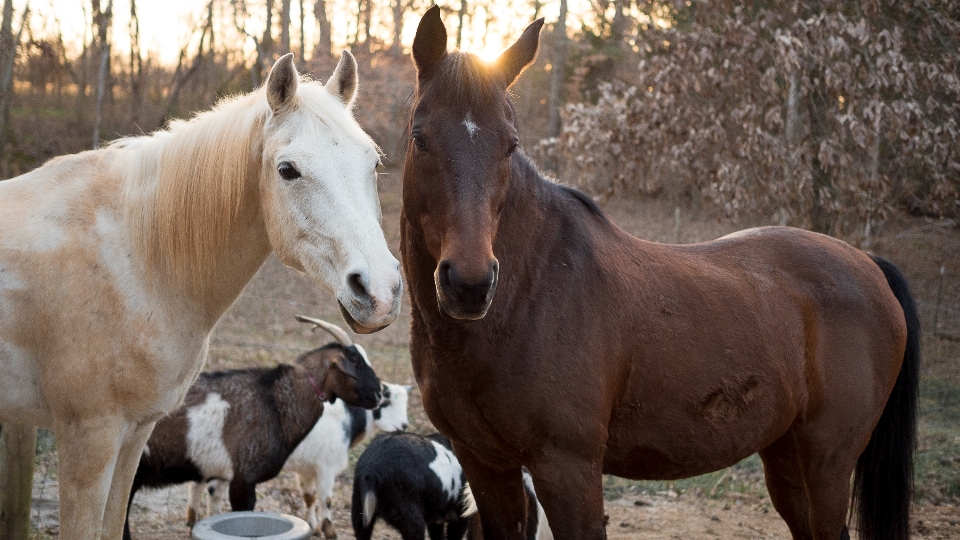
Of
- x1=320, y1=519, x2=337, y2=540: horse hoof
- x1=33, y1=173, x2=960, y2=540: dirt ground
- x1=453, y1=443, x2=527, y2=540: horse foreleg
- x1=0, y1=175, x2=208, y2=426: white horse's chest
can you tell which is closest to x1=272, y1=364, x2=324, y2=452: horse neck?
x1=320, y1=519, x2=337, y2=540: horse hoof

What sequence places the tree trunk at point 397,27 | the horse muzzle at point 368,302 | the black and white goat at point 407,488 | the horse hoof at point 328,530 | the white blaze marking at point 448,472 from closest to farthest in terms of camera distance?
the horse muzzle at point 368,302, the black and white goat at point 407,488, the white blaze marking at point 448,472, the horse hoof at point 328,530, the tree trunk at point 397,27

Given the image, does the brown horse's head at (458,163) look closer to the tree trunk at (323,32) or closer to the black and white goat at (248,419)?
the black and white goat at (248,419)

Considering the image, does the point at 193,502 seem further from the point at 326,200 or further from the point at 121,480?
the point at 326,200

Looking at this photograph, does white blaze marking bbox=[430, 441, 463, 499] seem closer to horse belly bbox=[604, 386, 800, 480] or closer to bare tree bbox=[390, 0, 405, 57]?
horse belly bbox=[604, 386, 800, 480]

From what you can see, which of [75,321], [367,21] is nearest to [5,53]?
[75,321]

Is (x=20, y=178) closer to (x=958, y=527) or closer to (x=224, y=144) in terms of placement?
(x=224, y=144)

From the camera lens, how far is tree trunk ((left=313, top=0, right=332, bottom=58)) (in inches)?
731

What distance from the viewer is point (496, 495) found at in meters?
2.66

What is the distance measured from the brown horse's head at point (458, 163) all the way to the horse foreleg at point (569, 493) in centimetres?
61

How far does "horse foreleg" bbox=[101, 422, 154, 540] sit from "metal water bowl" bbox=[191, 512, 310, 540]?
99cm

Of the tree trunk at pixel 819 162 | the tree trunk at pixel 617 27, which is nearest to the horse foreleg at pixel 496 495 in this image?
the tree trunk at pixel 819 162

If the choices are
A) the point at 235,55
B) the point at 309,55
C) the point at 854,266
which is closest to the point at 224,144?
the point at 854,266

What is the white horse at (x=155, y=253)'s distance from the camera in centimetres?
240

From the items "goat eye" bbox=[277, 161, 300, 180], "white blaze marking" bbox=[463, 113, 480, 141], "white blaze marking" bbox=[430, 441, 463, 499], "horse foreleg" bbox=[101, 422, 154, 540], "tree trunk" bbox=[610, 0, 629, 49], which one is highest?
"tree trunk" bbox=[610, 0, 629, 49]
